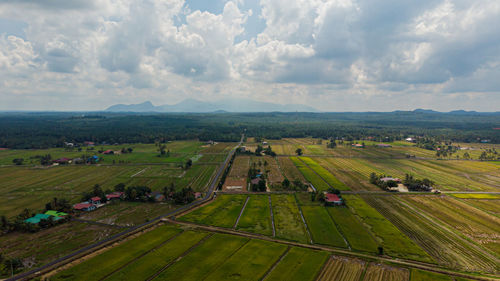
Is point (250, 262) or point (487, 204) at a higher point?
point (487, 204)

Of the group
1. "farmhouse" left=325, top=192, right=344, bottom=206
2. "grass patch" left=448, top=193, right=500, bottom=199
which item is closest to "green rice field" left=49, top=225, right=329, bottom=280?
"farmhouse" left=325, top=192, right=344, bottom=206

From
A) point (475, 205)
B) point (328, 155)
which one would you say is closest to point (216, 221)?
point (475, 205)

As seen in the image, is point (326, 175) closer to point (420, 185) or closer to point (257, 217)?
point (420, 185)

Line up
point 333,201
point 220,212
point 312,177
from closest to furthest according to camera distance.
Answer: point 220,212
point 333,201
point 312,177

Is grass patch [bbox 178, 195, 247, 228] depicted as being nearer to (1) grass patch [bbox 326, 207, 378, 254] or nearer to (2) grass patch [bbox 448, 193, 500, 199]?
(1) grass patch [bbox 326, 207, 378, 254]

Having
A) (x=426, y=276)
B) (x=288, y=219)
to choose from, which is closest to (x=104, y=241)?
(x=288, y=219)

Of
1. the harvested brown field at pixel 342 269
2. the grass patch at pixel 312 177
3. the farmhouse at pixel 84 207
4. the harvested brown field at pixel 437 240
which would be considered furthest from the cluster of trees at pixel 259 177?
the farmhouse at pixel 84 207
